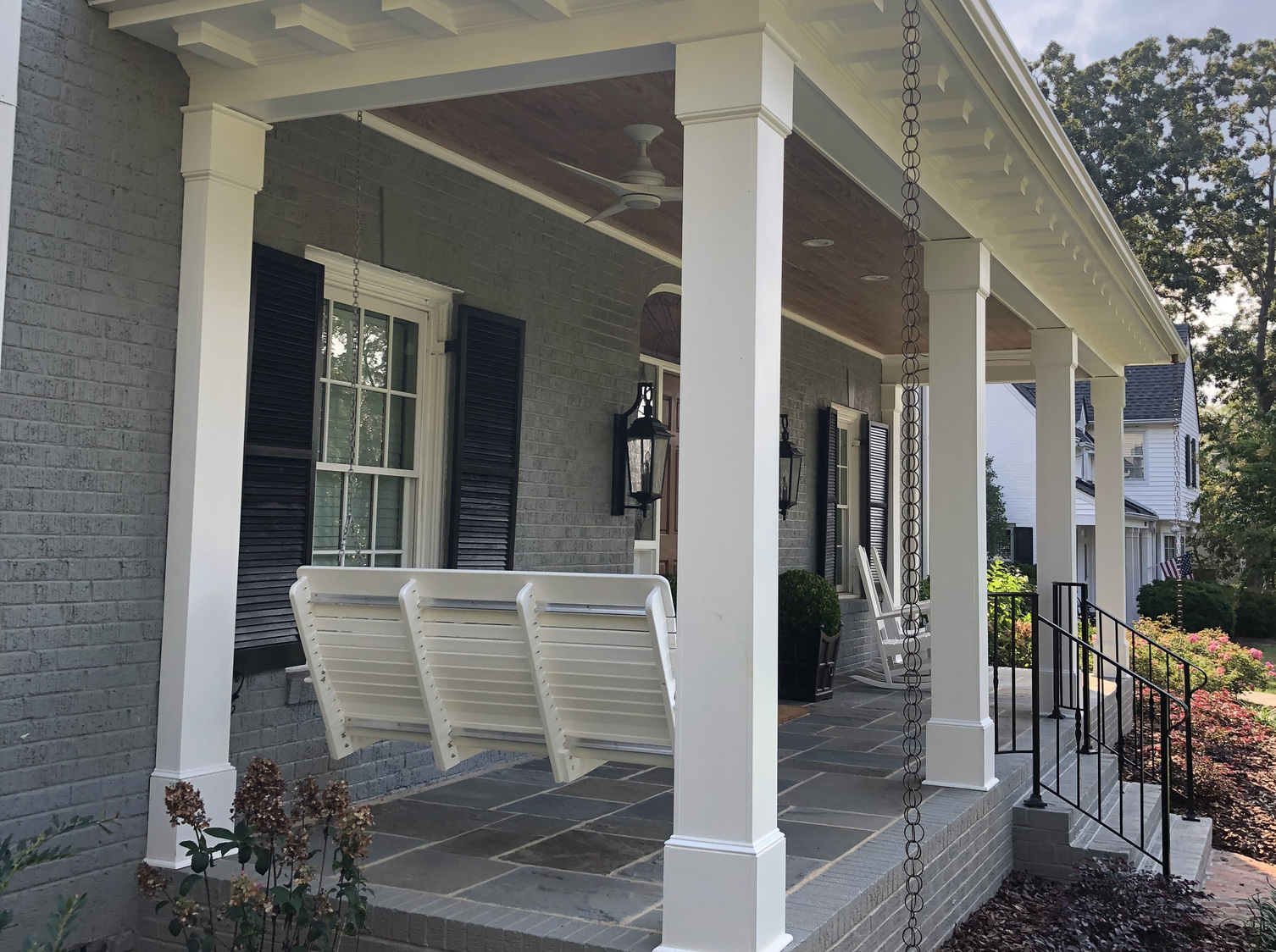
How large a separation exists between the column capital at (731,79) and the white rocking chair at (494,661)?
135 cm

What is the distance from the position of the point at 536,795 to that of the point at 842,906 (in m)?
1.84

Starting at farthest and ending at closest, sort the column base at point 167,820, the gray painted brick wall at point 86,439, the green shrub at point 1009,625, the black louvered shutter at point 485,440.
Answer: the green shrub at point 1009,625 → the black louvered shutter at point 485,440 → the column base at point 167,820 → the gray painted brick wall at point 86,439

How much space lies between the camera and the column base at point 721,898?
2.84 metres

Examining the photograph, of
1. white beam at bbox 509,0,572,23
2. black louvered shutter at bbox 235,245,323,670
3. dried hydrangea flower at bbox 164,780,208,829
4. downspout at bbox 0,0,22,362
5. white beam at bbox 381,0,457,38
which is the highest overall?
white beam at bbox 381,0,457,38

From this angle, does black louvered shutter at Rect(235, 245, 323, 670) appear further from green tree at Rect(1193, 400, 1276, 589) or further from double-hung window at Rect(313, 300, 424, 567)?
green tree at Rect(1193, 400, 1276, 589)

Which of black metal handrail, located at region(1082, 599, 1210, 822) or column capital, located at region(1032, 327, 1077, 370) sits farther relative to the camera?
black metal handrail, located at region(1082, 599, 1210, 822)

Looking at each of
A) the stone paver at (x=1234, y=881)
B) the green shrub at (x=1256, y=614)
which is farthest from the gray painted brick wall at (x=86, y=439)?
the green shrub at (x=1256, y=614)

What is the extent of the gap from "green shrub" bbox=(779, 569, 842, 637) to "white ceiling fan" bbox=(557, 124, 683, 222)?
379 cm

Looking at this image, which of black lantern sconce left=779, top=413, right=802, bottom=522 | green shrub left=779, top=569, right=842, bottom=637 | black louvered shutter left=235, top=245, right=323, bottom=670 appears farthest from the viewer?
black lantern sconce left=779, top=413, right=802, bottom=522

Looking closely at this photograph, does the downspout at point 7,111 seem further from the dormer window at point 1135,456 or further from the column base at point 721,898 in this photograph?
the dormer window at point 1135,456

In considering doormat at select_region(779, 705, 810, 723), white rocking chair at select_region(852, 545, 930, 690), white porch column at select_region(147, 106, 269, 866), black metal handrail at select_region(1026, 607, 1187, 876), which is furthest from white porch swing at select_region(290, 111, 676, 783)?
white rocking chair at select_region(852, 545, 930, 690)

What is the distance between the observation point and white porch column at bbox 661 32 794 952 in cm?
292

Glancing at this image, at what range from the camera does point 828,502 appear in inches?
387

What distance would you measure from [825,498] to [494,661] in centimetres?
648
